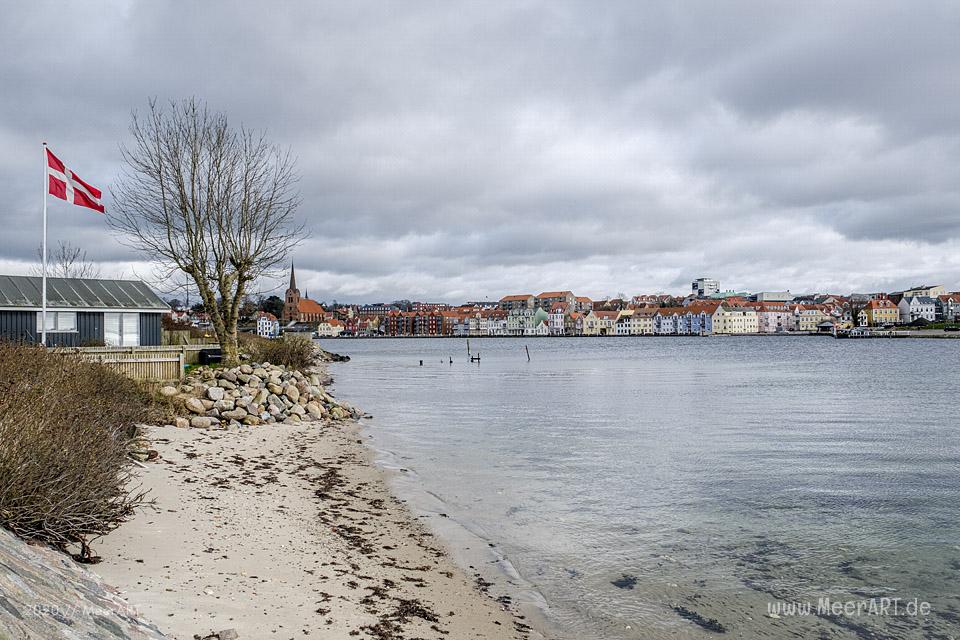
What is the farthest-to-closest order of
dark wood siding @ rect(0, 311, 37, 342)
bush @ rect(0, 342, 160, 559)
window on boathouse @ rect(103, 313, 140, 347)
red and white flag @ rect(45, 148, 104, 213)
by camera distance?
1. window on boathouse @ rect(103, 313, 140, 347)
2. dark wood siding @ rect(0, 311, 37, 342)
3. red and white flag @ rect(45, 148, 104, 213)
4. bush @ rect(0, 342, 160, 559)

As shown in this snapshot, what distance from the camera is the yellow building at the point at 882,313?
647ft

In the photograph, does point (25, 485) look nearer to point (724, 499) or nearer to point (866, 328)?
point (724, 499)

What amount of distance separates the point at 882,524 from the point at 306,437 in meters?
13.3

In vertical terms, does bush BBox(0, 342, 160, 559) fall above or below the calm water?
above

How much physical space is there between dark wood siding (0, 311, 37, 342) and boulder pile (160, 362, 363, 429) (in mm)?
7971

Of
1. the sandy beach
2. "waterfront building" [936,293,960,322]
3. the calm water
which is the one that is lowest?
the calm water

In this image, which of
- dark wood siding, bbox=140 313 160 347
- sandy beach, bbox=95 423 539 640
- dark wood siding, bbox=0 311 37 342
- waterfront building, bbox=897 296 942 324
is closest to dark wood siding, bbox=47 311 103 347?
dark wood siding, bbox=0 311 37 342

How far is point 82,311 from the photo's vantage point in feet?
87.4

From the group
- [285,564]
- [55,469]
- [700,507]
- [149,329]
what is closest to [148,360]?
[149,329]

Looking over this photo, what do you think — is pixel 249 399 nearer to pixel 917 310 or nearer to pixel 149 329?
pixel 149 329

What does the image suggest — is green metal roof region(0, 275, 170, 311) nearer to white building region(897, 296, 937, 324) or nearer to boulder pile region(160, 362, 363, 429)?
boulder pile region(160, 362, 363, 429)

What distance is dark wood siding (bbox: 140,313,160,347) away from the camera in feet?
94.3

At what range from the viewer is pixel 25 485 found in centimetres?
580

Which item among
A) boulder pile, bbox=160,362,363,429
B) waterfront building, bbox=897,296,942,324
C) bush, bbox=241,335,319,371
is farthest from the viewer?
waterfront building, bbox=897,296,942,324
